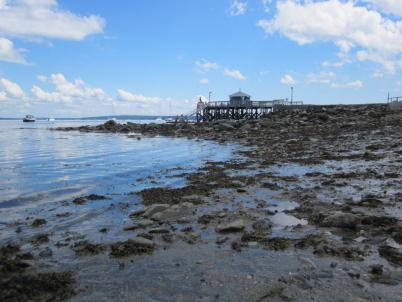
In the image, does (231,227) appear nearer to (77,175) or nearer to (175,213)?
(175,213)

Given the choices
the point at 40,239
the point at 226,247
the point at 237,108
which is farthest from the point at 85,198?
the point at 237,108

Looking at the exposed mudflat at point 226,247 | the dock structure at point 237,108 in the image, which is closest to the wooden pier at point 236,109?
the dock structure at point 237,108

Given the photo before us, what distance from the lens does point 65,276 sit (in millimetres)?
6504

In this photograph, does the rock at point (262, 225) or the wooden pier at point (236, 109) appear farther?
the wooden pier at point (236, 109)

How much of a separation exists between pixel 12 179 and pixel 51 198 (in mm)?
5626

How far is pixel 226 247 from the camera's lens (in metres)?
7.88

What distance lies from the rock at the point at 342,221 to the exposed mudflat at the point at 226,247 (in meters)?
0.02

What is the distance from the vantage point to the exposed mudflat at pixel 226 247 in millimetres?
5945

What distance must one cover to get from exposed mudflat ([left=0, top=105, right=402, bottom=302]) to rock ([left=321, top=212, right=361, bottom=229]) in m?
0.02

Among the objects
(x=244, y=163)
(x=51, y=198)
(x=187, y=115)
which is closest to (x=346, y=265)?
(x=51, y=198)

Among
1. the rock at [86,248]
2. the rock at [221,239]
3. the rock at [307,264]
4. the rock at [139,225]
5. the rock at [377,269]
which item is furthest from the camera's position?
the rock at [139,225]

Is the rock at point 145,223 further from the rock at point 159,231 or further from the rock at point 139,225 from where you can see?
the rock at point 159,231

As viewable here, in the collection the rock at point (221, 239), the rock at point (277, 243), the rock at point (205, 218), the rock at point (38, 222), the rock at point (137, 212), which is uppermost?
the rock at point (277, 243)

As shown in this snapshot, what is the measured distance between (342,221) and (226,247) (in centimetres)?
285
